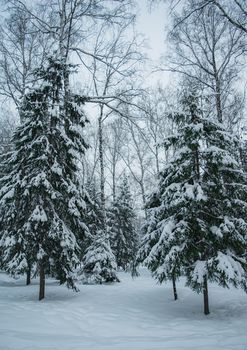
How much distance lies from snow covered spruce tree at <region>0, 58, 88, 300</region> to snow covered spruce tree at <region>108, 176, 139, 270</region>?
15.9m

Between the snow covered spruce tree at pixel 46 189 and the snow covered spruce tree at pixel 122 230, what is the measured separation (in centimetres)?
1588

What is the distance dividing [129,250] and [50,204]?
1792 centimetres

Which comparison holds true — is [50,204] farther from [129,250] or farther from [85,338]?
[129,250]

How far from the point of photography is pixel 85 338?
5.54 metres

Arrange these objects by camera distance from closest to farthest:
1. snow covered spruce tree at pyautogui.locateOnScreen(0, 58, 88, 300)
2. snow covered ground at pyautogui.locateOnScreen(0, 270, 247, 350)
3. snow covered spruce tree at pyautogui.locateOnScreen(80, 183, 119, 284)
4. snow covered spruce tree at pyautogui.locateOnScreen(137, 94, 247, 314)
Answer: snow covered ground at pyautogui.locateOnScreen(0, 270, 247, 350) < snow covered spruce tree at pyautogui.locateOnScreen(137, 94, 247, 314) < snow covered spruce tree at pyautogui.locateOnScreen(0, 58, 88, 300) < snow covered spruce tree at pyautogui.locateOnScreen(80, 183, 119, 284)

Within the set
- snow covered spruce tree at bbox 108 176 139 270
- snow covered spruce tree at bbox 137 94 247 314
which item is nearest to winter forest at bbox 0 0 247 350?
snow covered spruce tree at bbox 137 94 247 314

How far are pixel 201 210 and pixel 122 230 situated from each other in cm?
1950

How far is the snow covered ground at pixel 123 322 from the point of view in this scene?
16.7 ft

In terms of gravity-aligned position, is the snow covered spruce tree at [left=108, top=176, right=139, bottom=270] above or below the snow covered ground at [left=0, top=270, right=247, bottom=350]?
above

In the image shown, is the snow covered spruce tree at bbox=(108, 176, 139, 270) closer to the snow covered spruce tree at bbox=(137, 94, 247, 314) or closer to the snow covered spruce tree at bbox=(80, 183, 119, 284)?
the snow covered spruce tree at bbox=(80, 183, 119, 284)

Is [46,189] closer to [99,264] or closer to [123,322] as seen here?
[123,322]

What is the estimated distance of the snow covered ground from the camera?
5.10 metres

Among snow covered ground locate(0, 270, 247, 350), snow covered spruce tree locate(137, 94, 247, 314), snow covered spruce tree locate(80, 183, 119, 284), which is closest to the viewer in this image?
snow covered ground locate(0, 270, 247, 350)

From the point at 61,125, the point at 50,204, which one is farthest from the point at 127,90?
the point at 50,204
